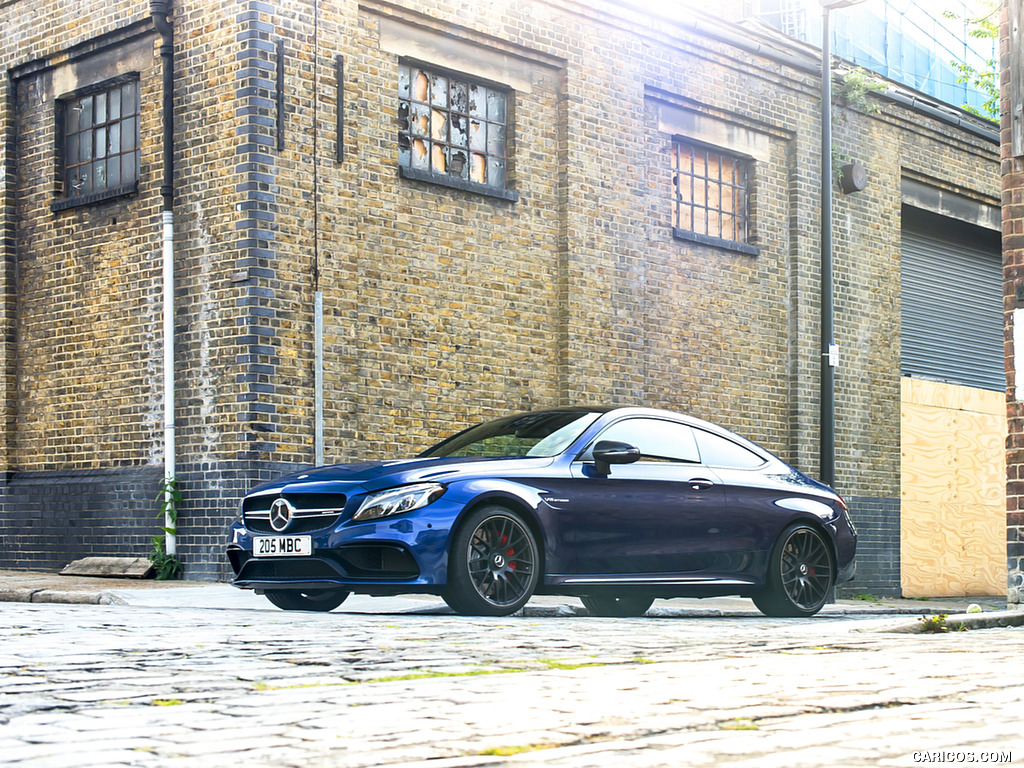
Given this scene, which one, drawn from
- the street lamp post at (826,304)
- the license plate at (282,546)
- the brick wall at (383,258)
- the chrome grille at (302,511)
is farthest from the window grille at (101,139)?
the street lamp post at (826,304)

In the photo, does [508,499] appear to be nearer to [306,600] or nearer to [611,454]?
[611,454]

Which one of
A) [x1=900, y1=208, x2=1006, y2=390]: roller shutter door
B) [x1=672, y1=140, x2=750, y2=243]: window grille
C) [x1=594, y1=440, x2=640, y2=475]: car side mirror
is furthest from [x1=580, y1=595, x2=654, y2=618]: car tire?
[x1=900, y1=208, x2=1006, y2=390]: roller shutter door

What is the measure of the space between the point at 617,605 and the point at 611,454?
1.88 metres

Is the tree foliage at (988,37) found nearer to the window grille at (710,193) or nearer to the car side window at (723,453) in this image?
the window grille at (710,193)

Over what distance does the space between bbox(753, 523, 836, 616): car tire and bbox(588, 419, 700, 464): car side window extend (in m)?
0.99

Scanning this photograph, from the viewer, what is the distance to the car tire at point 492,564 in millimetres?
8555

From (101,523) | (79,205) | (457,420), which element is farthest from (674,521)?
(79,205)

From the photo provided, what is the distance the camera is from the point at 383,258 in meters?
14.6

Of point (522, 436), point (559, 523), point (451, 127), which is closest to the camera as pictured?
point (559, 523)

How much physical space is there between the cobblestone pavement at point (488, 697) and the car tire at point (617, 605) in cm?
269

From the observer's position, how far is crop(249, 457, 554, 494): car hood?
870 cm

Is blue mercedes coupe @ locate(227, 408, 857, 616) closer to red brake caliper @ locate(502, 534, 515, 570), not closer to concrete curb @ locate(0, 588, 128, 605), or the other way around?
red brake caliper @ locate(502, 534, 515, 570)

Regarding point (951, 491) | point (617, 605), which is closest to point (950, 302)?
point (951, 491)

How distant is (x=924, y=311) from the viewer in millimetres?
22438
